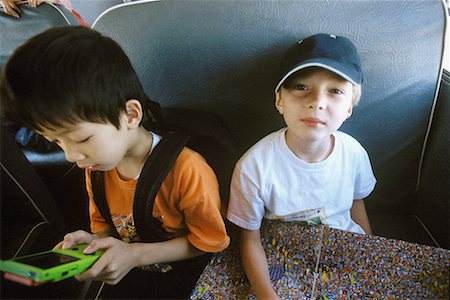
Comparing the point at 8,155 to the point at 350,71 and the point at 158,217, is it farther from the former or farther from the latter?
the point at 350,71

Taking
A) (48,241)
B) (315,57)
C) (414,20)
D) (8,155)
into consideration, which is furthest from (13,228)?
(414,20)

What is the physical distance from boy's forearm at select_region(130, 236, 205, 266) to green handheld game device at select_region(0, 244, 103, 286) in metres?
0.11

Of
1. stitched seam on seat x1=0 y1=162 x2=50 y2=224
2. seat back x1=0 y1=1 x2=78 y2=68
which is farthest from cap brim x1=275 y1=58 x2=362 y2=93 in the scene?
seat back x1=0 y1=1 x2=78 y2=68

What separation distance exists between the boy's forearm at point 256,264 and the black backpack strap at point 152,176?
235 millimetres

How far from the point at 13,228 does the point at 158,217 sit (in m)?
0.41

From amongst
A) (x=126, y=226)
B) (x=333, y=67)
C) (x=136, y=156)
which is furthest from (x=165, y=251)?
(x=333, y=67)

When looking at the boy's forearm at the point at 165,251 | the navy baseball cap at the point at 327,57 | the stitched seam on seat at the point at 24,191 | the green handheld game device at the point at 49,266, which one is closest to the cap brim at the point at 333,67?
the navy baseball cap at the point at 327,57

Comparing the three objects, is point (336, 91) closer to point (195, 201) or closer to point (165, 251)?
point (195, 201)

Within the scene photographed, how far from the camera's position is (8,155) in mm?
967

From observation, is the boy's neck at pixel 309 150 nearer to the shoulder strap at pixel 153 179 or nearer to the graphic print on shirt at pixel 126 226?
the shoulder strap at pixel 153 179

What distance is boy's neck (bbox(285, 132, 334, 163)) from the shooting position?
0.89 m

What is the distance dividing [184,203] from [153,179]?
90mm

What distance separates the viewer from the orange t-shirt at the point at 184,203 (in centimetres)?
82

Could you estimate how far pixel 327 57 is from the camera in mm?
777
